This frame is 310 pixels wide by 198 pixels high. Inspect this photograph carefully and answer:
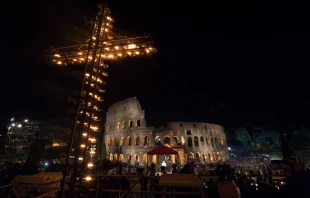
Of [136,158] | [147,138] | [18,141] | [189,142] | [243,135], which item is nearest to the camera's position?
[18,141]

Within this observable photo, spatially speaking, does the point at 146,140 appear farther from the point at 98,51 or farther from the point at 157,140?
the point at 98,51

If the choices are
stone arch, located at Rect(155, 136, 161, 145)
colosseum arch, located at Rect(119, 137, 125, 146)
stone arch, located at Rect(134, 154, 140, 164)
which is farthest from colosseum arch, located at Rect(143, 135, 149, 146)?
colosseum arch, located at Rect(119, 137, 125, 146)

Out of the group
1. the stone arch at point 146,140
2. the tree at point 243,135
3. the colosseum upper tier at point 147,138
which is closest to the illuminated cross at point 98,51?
the colosseum upper tier at point 147,138

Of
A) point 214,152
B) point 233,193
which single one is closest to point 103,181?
point 233,193

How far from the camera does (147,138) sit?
29.4 metres

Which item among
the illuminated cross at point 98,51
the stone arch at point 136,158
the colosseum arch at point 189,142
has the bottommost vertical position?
the stone arch at point 136,158

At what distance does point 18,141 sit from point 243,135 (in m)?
74.9

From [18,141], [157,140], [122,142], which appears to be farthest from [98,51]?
[18,141]

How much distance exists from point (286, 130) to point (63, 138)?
254 feet

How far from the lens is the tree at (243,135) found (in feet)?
201

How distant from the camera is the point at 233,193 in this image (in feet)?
8.96

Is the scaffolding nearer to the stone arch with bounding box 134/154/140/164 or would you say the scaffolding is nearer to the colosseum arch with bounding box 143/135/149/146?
the stone arch with bounding box 134/154/140/164

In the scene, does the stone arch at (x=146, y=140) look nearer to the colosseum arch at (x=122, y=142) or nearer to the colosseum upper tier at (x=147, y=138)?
the colosseum upper tier at (x=147, y=138)

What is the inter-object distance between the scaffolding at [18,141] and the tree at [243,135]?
7115cm
